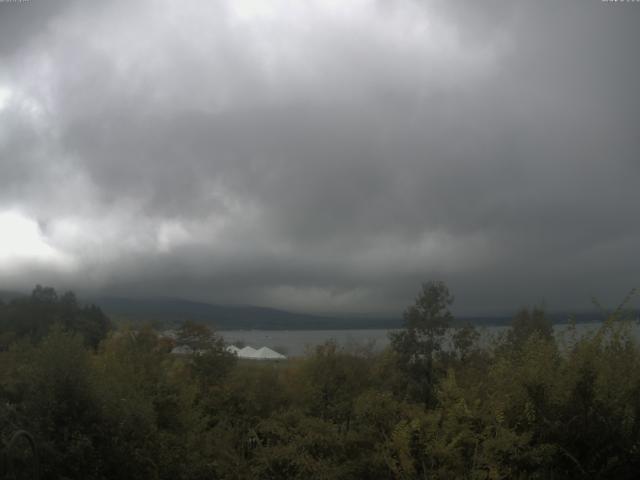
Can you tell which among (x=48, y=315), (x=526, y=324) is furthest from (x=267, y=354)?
(x=526, y=324)

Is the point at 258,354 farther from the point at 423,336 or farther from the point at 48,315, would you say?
the point at 423,336

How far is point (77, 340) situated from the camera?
440 inches

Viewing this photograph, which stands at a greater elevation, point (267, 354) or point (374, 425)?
point (374, 425)

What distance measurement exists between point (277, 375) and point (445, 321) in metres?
6.88

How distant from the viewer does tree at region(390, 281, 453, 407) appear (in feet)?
78.4

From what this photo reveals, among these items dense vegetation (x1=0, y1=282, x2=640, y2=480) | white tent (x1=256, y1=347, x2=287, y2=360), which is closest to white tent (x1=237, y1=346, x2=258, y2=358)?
white tent (x1=256, y1=347, x2=287, y2=360)

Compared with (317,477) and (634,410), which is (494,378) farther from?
(317,477)

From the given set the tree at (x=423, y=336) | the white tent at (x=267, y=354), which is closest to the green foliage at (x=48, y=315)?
the white tent at (x=267, y=354)

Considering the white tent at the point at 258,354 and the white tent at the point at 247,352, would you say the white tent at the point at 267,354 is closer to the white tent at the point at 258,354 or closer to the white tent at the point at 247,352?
the white tent at the point at 258,354

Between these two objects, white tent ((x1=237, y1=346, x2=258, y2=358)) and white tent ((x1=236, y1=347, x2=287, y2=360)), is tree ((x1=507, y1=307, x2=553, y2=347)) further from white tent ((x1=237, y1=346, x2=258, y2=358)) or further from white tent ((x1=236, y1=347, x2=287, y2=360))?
white tent ((x1=237, y1=346, x2=258, y2=358))

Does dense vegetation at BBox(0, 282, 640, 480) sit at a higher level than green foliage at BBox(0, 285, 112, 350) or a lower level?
lower

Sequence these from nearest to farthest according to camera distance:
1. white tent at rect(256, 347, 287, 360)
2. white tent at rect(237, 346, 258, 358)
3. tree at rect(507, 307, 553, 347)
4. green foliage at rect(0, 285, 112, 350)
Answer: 1. tree at rect(507, 307, 553, 347)
2. green foliage at rect(0, 285, 112, 350)
3. white tent at rect(256, 347, 287, 360)
4. white tent at rect(237, 346, 258, 358)

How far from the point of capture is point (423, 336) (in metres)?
24.5

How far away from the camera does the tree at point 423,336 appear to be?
23906 millimetres
